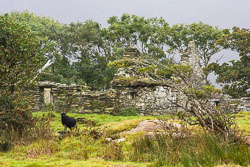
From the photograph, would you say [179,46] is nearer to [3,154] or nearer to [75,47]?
[75,47]

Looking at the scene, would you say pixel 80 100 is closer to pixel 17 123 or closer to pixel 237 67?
pixel 17 123

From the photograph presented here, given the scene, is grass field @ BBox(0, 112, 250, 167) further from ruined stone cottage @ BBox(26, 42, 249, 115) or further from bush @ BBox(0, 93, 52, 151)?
ruined stone cottage @ BBox(26, 42, 249, 115)

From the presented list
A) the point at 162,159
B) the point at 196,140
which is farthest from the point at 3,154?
the point at 196,140

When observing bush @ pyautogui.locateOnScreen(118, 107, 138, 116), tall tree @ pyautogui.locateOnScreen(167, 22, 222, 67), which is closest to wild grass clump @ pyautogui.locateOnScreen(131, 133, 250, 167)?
bush @ pyautogui.locateOnScreen(118, 107, 138, 116)

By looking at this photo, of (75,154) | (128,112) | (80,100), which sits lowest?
(75,154)

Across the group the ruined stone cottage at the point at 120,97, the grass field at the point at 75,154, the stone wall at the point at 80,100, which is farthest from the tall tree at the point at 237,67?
the grass field at the point at 75,154

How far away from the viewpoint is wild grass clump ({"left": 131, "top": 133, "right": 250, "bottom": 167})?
17.4 feet

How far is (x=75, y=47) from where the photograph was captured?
33.6m

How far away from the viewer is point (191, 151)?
591 centimetres

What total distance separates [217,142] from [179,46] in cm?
2968

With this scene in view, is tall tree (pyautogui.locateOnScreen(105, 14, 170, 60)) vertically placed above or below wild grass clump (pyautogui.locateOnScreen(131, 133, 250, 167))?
above

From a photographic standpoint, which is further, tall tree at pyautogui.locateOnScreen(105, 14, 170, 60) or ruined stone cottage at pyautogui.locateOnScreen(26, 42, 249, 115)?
tall tree at pyautogui.locateOnScreen(105, 14, 170, 60)

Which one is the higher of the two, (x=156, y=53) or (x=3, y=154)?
(x=156, y=53)

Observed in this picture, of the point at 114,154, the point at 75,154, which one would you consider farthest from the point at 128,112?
the point at 114,154
